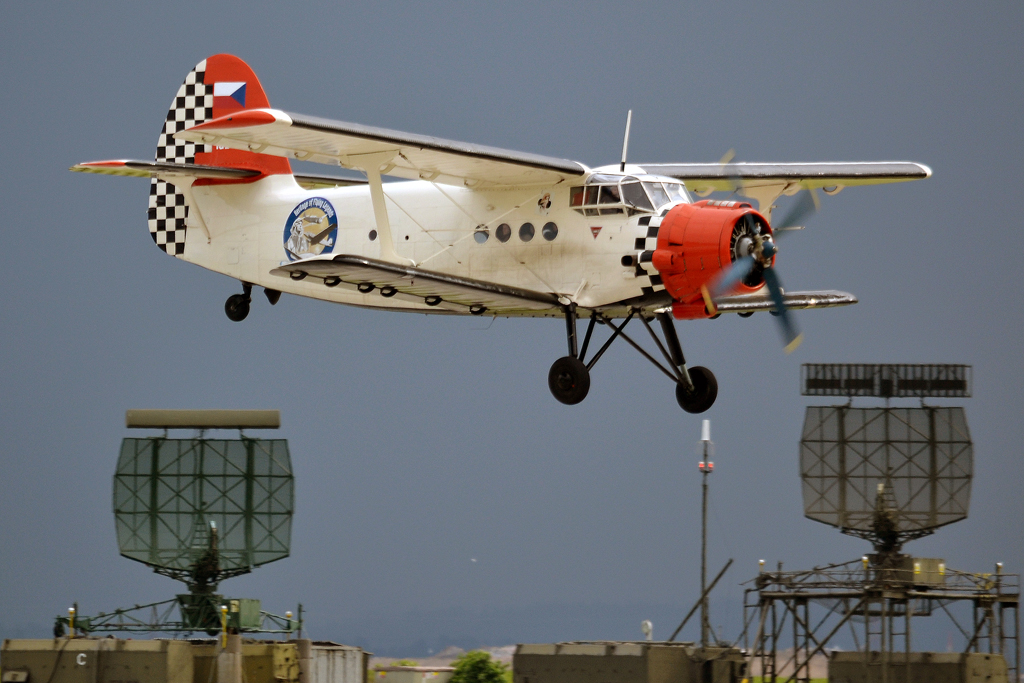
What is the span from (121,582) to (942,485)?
8093 cm

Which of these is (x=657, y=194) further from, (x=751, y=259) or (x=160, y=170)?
(x=160, y=170)

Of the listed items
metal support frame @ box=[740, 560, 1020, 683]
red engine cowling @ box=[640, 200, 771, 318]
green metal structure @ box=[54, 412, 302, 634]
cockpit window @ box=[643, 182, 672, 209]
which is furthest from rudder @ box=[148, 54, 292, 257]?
metal support frame @ box=[740, 560, 1020, 683]

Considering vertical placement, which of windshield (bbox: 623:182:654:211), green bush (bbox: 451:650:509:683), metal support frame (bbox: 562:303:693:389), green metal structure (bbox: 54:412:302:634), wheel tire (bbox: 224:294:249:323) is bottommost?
green bush (bbox: 451:650:509:683)

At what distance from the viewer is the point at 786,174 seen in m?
25.5

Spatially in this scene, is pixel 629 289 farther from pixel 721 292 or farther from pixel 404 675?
pixel 404 675

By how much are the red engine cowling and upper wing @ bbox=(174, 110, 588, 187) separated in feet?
6.11

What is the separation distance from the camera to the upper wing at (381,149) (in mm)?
20266

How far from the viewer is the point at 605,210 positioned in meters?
22.0

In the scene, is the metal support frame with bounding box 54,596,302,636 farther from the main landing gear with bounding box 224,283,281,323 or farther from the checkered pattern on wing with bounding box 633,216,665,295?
the checkered pattern on wing with bounding box 633,216,665,295

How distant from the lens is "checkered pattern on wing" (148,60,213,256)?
2791cm

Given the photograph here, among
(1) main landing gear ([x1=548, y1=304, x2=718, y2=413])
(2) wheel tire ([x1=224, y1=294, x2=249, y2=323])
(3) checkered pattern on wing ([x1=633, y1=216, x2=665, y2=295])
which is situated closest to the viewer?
(3) checkered pattern on wing ([x1=633, y1=216, x2=665, y2=295])

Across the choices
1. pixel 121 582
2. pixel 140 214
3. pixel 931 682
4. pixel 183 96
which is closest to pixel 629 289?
pixel 183 96

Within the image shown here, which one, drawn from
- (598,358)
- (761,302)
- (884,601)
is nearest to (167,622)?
(598,358)

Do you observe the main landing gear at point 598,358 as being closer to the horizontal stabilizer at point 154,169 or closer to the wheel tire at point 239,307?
the wheel tire at point 239,307
